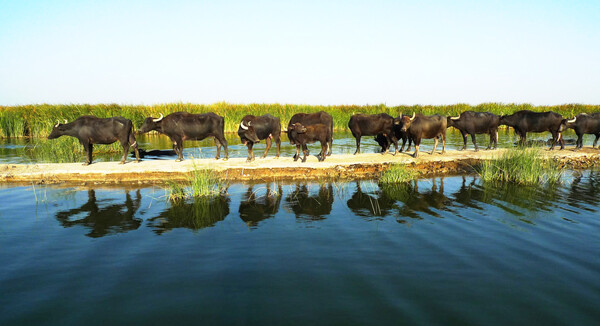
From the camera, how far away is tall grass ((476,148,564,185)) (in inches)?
416

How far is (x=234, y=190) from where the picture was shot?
10.2 m

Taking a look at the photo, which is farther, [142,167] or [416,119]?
[416,119]

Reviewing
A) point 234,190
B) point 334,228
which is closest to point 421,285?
point 334,228

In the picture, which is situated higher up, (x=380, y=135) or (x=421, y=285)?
(x=380, y=135)

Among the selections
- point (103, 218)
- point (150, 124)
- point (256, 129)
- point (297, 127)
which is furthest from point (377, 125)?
point (103, 218)

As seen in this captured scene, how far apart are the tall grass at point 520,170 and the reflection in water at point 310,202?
4.80 m

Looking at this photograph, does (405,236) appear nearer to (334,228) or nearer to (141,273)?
(334,228)

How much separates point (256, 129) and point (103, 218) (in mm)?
7221

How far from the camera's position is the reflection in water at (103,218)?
22.2 ft

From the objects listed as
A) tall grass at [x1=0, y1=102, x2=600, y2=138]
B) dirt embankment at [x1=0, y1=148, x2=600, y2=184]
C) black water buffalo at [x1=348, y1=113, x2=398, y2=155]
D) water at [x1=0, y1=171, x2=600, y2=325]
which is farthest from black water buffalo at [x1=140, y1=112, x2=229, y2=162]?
tall grass at [x1=0, y1=102, x2=600, y2=138]

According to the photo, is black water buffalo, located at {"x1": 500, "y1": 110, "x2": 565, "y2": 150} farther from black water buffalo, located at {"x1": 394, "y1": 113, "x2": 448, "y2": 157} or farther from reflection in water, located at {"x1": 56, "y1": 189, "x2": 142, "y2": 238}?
reflection in water, located at {"x1": 56, "y1": 189, "x2": 142, "y2": 238}

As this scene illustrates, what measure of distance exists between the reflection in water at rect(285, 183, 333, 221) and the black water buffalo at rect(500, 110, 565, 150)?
36.1ft

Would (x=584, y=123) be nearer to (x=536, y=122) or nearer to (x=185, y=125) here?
(x=536, y=122)

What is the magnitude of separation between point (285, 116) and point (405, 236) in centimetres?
2410
